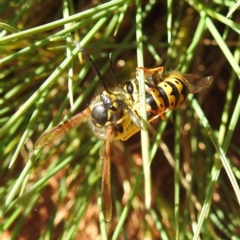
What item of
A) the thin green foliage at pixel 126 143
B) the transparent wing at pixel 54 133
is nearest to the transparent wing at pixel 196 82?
the thin green foliage at pixel 126 143

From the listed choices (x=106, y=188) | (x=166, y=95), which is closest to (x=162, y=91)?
(x=166, y=95)

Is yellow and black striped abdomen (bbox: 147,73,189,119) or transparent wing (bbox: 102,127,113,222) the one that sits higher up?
yellow and black striped abdomen (bbox: 147,73,189,119)

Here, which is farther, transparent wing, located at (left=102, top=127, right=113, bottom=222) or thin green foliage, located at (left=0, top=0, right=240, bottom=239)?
thin green foliage, located at (left=0, top=0, right=240, bottom=239)

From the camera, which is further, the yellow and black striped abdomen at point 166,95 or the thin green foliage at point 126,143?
the thin green foliage at point 126,143

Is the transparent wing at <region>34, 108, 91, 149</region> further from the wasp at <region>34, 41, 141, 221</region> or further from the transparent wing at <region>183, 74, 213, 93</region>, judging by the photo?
the transparent wing at <region>183, 74, 213, 93</region>

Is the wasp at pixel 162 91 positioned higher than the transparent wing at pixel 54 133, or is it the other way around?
the transparent wing at pixel 54 133

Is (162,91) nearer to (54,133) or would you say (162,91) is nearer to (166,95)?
(166,95)

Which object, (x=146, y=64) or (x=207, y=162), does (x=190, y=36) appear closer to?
(x=146, y=64)

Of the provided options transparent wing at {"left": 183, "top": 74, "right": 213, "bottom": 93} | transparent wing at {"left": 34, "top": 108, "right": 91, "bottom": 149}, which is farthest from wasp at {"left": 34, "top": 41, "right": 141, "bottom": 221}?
transparent wing at {"left": 183, "top": 74, "right": 213, "bottom": 93}

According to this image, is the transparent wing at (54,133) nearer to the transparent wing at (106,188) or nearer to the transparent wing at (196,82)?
the transparent wing at (106,188)
